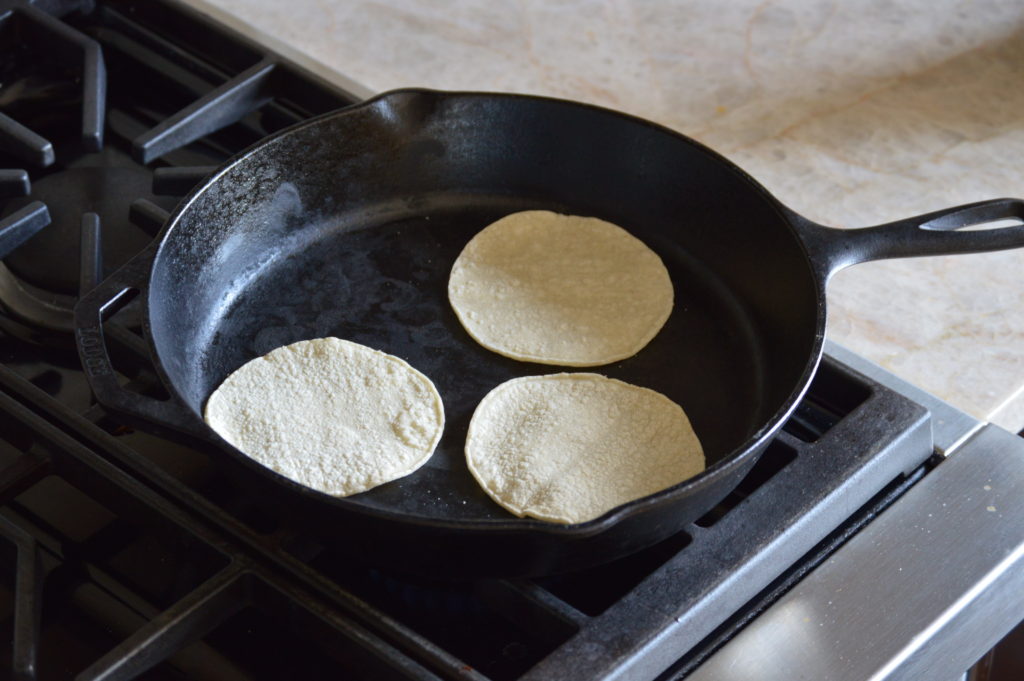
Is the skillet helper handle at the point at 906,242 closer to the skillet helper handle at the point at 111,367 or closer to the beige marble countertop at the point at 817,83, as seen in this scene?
the beige marble countertop at the point at 817,83

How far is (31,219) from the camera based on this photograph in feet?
3.45

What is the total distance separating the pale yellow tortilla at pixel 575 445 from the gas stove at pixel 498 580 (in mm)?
58

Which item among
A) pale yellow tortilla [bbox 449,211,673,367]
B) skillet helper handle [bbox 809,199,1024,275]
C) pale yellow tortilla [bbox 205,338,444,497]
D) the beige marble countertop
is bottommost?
pale yellow tortilla [bbox 205,338,444,497]

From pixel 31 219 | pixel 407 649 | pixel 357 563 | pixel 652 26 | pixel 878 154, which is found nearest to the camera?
pixel 407 649

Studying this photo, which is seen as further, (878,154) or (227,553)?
(878,154)

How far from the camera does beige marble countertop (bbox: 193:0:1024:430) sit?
3.83 ft

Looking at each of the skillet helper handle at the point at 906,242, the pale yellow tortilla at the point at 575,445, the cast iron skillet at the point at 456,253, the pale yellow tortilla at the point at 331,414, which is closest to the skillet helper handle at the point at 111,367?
the cast iron skillet at the point at 456,253

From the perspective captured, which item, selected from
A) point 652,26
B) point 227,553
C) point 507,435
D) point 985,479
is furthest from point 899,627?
point 652,26

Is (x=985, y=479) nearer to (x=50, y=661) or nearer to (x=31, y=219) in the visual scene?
(x=50, y=661)

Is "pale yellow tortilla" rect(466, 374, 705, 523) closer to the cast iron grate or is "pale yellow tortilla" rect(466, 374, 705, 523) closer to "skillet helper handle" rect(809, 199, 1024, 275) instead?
the cast iron grate

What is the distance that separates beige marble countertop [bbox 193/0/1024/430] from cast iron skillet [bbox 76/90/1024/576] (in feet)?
0.50

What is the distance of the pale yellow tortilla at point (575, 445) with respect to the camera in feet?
2.96

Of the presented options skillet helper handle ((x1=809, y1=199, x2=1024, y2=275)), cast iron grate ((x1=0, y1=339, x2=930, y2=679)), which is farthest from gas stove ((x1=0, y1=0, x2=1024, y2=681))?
skillet helper handle ((x1=809, y1=199, x2=1024, y2=275))

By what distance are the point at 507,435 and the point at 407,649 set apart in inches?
10.0
